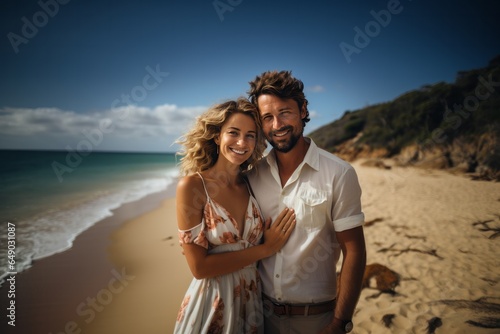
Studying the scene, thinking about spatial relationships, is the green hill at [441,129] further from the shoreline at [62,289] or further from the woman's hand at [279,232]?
the shoreline at [62,289]

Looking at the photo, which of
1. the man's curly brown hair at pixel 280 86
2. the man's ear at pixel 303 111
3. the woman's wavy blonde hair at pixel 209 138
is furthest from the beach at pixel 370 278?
the man's curly brown hair at pixel 280 86

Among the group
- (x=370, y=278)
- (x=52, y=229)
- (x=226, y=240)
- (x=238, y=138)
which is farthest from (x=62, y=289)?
(x=370, y=278)

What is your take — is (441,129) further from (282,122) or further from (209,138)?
(209,138)

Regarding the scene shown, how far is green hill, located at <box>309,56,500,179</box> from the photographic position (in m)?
14.4

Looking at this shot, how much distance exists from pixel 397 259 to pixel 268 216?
4683 millimetres

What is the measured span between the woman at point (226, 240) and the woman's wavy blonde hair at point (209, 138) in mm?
22

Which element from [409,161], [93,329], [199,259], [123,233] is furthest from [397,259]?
[409,161]

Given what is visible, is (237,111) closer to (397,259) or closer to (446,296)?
(446,296)

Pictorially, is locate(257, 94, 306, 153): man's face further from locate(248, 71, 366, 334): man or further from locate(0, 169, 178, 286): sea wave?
locate(0, 169, 178, 286): sea wave

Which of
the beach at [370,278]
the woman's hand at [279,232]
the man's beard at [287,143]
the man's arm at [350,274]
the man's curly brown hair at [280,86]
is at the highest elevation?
the man's curly brown hair at [280,86]

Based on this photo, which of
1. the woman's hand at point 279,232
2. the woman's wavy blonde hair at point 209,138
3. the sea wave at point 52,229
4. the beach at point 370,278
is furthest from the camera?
the sea wave at point 52,229

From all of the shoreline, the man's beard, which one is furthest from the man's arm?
the shoreline

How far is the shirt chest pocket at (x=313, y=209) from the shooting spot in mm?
2002

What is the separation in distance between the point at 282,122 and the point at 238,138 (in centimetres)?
45
